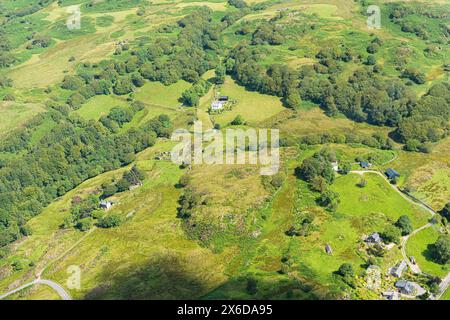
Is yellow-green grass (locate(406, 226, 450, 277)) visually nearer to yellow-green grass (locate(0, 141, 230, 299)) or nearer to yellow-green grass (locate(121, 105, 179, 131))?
yellow-green grass (locate(0, 141, 230, 299))

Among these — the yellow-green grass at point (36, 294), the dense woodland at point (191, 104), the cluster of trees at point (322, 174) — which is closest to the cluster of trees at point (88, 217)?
the dense woodland at point (191, 104)

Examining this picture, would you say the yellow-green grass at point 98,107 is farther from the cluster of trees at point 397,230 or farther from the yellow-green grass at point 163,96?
the cluster of trees at point 397,230

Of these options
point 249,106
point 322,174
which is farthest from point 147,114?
point 322,174

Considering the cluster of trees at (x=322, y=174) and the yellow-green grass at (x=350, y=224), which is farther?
the cluster of trees at (x=322, y=174)

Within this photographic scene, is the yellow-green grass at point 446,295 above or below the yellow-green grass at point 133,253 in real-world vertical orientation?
above

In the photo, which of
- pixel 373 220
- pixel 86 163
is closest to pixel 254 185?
pixel 373 220

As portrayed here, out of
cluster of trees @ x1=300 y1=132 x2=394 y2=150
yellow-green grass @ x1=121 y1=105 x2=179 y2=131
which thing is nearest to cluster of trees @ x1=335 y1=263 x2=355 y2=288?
cluster of trees @ x1=300 y1=132 x2=394 y2=150
